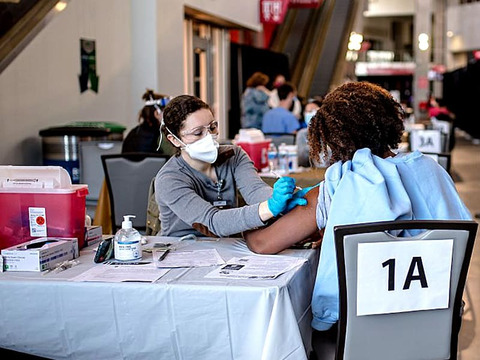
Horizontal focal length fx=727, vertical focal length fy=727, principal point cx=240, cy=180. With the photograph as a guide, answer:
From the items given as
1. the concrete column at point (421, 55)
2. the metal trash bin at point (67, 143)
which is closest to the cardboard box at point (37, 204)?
the metal trash bin at point (67, 143)

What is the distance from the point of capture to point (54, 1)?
6.68 metres

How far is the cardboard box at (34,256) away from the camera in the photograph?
97.7 inches

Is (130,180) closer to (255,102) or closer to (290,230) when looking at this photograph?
(290,230)

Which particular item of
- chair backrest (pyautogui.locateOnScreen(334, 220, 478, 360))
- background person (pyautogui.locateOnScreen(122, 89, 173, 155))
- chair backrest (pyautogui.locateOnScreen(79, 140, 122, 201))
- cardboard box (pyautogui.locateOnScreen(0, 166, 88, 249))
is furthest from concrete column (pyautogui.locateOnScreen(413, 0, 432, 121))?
chair backrest (pyautogui.locateOnScreen(334, 220, 478, 360))

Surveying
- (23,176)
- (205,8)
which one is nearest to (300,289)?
(23,176)

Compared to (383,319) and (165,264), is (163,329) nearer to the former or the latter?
(165,264)

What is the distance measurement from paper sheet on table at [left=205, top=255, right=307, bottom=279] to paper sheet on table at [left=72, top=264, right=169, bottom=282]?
19 centimetres

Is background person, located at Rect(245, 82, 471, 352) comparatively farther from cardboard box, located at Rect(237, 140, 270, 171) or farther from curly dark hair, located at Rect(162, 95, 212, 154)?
cardboard box, located at Rect(237, 140, 270, 171)

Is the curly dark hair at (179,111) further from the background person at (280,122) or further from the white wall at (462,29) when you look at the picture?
the white wall at (462,29)

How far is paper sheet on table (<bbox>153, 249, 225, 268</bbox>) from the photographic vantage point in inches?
101

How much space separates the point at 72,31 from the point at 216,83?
6079 mm

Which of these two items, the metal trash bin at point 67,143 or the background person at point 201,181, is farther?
the metal trash bin at point 67,143

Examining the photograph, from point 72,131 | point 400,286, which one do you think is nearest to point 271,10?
point 72,131

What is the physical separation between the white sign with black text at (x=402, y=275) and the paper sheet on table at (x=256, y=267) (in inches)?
12.2
